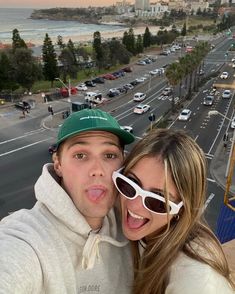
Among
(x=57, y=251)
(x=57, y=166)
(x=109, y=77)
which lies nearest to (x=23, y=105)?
(x=109, y=77)

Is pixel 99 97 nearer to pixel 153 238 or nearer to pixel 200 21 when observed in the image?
pixel 153 238

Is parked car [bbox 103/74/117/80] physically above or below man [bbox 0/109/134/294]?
below

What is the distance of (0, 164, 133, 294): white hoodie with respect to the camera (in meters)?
1.74

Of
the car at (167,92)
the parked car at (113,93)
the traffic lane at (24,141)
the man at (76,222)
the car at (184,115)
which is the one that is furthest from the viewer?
the car at (167,92)

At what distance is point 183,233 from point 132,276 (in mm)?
493

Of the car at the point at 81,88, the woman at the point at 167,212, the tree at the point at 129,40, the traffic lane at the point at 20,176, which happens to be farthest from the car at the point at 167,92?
the woman at the point at 167,212

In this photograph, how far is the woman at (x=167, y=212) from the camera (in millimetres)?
2170

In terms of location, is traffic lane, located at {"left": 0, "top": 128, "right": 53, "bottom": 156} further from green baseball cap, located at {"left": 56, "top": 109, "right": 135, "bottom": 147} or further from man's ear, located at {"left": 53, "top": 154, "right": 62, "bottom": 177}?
green baseball cap, located at {"left": 56, "top": 109, "right": 135, "bottom": 147}

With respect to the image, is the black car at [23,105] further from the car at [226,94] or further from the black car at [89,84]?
the car at [226,94]

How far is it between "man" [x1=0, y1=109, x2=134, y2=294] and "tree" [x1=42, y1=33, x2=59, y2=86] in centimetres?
4213

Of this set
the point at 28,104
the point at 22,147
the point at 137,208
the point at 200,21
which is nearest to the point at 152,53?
the point at 28,104

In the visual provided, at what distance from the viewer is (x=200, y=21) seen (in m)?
169

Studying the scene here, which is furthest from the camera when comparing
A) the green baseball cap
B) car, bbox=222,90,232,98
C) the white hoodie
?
car, bbox=222,90,232,98

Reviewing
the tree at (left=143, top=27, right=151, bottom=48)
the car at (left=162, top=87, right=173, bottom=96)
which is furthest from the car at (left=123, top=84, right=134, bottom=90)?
the tree at (left=143, top=27, right=151, bottom=48)
